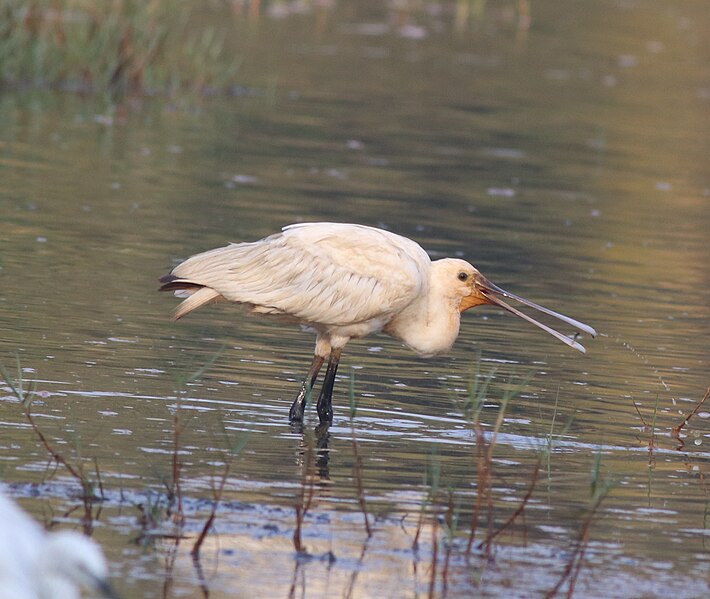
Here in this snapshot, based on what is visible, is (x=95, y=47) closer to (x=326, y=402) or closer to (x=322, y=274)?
(x=322, y=274)

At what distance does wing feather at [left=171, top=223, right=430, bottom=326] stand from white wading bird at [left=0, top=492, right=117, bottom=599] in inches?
158

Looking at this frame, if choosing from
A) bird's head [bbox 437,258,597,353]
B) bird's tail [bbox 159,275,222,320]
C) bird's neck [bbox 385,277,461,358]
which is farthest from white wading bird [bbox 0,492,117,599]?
bird's head [bbox 437,258,597,353]

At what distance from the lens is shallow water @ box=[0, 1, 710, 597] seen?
6.26m

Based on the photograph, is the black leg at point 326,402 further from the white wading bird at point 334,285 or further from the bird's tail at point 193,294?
the bird's tail at point 193,294

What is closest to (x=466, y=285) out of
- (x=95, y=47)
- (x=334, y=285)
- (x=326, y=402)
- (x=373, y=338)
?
(x=334, y=285)

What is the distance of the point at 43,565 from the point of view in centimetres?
425

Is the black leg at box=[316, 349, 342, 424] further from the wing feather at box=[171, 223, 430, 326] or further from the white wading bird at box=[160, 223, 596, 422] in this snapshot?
Answer: the wing feather at box=[171, 223, 430, 326]

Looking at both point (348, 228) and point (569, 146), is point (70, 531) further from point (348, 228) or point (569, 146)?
point (569, 146)

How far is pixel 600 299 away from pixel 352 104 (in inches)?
364

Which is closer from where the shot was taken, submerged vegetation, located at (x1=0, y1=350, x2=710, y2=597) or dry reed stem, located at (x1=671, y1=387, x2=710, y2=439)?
submerged vegetation, located at (x1=0, y1=350, x2=710, y2=597)

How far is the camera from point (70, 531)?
5.97m

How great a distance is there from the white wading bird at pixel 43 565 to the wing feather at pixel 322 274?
4003 mm

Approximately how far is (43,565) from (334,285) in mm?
4130

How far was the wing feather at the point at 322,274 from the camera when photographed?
824cm
